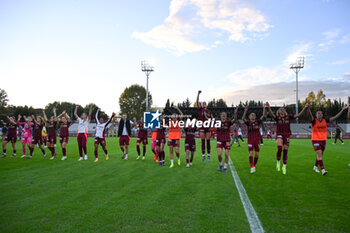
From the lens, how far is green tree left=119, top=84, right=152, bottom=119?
7394 centimetres

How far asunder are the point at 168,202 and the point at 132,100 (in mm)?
70669

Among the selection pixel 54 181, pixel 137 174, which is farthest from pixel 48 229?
pixel 137 174

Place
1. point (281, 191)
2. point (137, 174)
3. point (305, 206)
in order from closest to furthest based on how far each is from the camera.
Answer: point (305, 206) < point (281, 191) < point (137, 174)

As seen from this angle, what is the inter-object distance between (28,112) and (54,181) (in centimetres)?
8478

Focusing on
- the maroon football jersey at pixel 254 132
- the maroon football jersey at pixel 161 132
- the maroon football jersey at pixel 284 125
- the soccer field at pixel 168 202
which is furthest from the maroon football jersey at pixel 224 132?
the maroon football jersey at pixel 161 132

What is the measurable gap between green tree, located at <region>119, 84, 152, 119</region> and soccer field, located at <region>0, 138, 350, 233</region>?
65886 millimetres

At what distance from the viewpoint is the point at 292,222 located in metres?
4.09

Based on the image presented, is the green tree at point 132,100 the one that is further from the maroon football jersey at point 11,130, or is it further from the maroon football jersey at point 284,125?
the maroon football jersey at point 284,125

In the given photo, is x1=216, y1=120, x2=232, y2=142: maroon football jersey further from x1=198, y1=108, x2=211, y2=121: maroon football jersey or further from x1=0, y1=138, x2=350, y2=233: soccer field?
x1=198, y1=108, x2=211, y2=121: maroon football jersey

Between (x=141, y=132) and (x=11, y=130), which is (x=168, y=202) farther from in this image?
(x=11, y=130)

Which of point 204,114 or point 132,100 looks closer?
point 204,114

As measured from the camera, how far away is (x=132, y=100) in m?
74.3

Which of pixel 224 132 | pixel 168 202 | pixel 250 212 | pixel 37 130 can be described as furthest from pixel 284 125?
pixel 37 130

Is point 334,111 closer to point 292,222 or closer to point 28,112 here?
point 292,222
